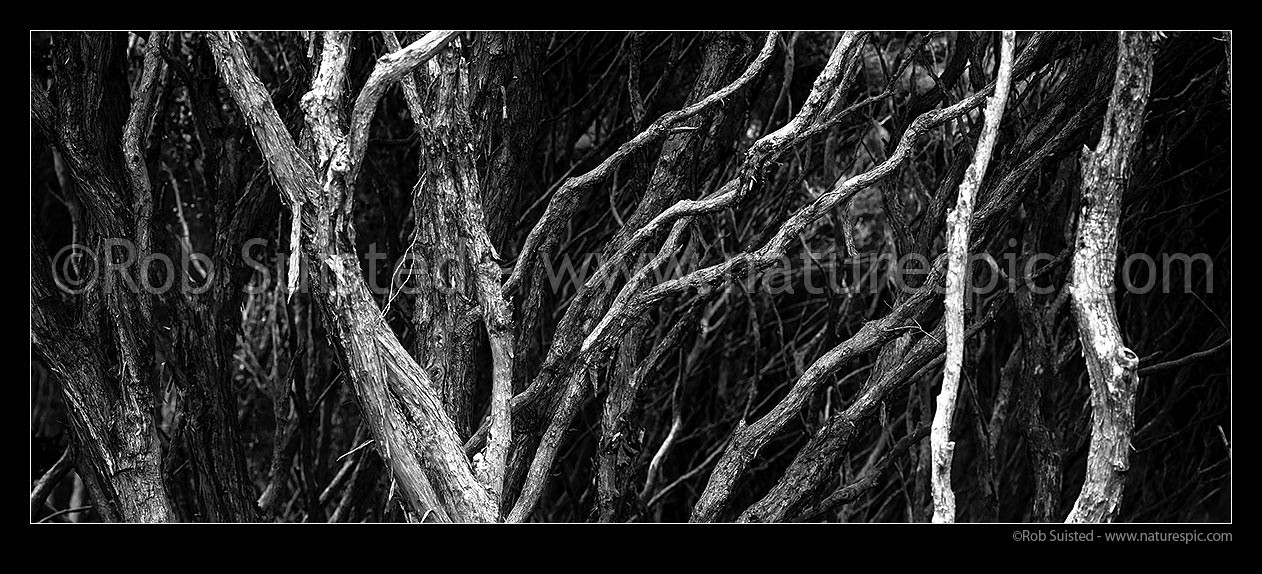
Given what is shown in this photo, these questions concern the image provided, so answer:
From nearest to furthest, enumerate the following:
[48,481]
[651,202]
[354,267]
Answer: [354,267] → [651,202] → [48,481]

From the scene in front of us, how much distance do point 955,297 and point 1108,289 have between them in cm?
26

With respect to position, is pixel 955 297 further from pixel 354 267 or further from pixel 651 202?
pixel 354 267

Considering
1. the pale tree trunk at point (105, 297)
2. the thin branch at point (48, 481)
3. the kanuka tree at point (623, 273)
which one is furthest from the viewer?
the thin branch at point (48, 481)

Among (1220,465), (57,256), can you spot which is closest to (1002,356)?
(1220,465)

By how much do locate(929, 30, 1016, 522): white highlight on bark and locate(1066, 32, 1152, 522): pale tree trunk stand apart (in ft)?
0.61

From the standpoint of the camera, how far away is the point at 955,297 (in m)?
1.52

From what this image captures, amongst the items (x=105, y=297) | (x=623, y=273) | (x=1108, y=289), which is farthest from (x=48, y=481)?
(x=1108, y=289)

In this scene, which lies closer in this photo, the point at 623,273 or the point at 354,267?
the point at 354,267

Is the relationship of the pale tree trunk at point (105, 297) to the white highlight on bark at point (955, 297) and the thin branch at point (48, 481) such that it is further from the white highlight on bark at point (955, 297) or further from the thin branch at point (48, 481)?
the white highlight on bark at point (955, 297)

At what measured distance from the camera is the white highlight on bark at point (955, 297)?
4.78ft

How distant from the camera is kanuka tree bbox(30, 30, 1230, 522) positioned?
1.54m

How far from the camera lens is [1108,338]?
1.51 meters

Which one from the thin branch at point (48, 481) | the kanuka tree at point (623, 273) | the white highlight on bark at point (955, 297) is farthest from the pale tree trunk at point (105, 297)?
the white highlight on bark at point (955, 297)

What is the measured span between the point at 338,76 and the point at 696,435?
4.74ft
